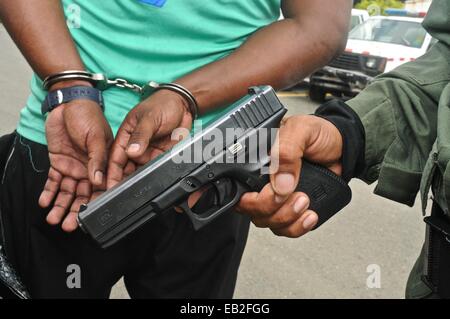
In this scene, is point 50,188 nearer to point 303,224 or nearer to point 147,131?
point 147,131

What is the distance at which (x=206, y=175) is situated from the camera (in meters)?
1.21

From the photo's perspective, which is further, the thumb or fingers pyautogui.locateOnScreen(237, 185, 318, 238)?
fingers pyautogui.locateOnScreen(237, 185, 318, 238)

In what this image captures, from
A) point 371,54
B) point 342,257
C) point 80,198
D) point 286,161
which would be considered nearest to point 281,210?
point 286,161

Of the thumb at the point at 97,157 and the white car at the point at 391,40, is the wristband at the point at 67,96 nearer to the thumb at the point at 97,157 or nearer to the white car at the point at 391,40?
the thumb at the point at 97,157

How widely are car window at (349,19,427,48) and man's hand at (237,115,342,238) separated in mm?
6995

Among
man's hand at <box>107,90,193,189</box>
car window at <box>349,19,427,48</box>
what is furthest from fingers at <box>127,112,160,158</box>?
car window at <box>349,19,427,48</box>

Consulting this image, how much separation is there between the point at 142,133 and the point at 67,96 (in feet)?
0.82

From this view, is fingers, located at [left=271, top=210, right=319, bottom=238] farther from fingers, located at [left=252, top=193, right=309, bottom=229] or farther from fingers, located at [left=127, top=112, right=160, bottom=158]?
fingers, located at [left=127, top=112, right=160, bottom=158]

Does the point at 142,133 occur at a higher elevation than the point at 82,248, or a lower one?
higher

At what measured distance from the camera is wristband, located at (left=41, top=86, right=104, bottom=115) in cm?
122

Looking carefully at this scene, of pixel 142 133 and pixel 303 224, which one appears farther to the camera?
pixel 303 224

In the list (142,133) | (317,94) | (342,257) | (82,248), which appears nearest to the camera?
(142,133)

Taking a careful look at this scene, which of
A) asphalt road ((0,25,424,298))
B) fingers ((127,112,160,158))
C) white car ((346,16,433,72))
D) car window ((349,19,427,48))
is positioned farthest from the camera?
car window ((349,19,427,48))

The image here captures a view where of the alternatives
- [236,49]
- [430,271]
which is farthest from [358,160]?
[236,49]
